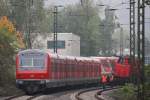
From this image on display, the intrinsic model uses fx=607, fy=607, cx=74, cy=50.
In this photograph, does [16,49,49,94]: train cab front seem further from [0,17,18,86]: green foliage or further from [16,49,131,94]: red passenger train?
[0,17,18,86]: green foliage

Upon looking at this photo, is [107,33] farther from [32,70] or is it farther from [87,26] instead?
[32,70]

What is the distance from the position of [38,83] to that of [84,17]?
77.8 m

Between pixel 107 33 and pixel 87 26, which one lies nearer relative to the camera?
pixel 87 26

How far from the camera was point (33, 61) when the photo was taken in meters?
37.1

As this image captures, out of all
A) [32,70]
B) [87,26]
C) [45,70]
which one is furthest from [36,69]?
[87,26]

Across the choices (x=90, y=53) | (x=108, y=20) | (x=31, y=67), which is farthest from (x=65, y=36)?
(x=31, y=67)

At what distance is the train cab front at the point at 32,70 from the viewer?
36719mm

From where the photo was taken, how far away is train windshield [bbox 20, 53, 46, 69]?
121ft

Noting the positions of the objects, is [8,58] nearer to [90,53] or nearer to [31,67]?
[31,67]

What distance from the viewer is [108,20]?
13638cm

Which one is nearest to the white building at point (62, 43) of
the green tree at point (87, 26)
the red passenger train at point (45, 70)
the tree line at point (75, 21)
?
the tree line at point (75, 21)

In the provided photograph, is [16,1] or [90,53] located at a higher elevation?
[16,1]

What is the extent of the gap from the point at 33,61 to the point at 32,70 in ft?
1.96

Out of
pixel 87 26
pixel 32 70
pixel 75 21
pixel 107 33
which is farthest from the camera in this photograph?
pixel 107 33
